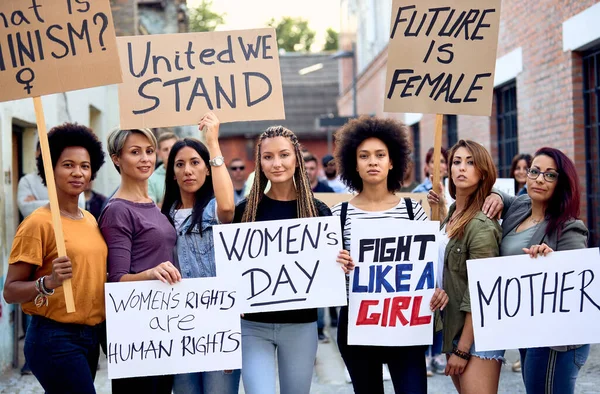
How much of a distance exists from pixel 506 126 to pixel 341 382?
622 cm

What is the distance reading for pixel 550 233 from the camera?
167 inches

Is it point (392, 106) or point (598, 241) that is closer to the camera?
point (392, 106)

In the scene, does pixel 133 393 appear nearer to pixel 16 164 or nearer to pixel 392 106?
pixel 392 106

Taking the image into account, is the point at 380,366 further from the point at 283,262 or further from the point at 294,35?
the point at 294,35

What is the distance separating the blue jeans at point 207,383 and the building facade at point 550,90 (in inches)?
222

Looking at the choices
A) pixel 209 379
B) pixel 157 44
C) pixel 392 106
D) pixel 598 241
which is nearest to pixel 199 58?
pixel 157 44

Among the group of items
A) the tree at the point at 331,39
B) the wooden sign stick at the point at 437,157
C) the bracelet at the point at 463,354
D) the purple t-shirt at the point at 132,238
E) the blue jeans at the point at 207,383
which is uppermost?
the tree at the point at 331,39

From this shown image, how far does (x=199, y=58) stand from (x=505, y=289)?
203 cm

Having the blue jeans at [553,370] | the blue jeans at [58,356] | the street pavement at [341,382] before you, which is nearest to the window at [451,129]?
the street pavement at [341,382]

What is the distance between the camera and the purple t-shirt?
12.9 ft

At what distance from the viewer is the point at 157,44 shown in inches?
176

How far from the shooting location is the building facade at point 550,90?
8.93m

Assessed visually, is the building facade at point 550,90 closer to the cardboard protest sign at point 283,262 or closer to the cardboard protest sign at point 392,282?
the cardboard protest sign at point 392,282

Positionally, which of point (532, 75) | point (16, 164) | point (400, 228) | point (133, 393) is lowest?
point (133, 393)
